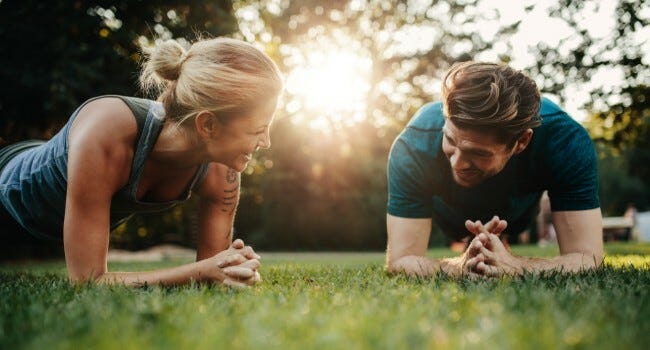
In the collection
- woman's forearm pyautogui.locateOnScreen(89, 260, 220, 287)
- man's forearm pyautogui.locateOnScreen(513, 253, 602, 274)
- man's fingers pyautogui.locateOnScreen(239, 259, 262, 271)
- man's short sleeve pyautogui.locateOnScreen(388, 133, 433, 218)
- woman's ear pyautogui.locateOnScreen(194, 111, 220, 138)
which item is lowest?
man's forearm pyautogui.locateOnScreen(513, 253, 602, 274)

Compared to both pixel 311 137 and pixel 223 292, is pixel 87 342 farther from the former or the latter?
pixel 311 137

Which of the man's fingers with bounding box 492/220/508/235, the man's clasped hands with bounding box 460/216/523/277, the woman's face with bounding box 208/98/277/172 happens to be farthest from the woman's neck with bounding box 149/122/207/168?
the man's fingers with bounding box 492/220/508/235

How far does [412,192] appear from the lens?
3953 millimetres

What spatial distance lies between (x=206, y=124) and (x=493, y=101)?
1.75 meters

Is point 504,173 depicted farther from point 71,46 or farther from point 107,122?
point 71,46

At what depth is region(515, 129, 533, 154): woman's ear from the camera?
11.5 ft

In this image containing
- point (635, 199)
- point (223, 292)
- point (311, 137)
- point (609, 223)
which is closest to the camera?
point (223, 292)

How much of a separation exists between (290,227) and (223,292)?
1788 cm

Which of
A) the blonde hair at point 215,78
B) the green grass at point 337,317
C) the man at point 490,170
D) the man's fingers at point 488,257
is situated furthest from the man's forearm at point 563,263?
the blonde hair at point 215,78

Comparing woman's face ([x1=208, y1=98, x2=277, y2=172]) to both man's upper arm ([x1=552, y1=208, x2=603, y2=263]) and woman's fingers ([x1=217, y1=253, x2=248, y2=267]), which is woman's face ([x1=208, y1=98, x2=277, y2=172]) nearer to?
woman's fingers ([x1=217, y1=253, x2=248, y2=267])

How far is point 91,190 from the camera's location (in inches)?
118

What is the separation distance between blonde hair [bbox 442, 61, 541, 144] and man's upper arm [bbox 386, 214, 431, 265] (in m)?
0.87

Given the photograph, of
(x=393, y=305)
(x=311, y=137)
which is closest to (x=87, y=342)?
(x=393, y=305)

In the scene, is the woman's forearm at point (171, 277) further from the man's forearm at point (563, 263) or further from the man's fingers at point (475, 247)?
the man's forearm at point (563, 263)
